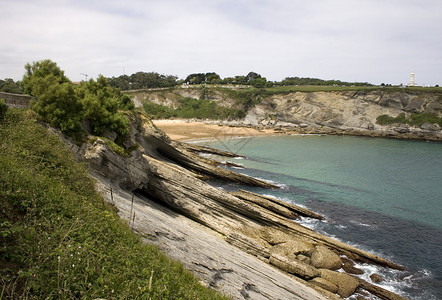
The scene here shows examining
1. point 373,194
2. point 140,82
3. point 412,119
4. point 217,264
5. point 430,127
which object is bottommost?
point 373,194

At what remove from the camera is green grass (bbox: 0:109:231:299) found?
17.7 feet

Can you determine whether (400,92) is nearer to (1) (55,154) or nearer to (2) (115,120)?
(2) (115,120)

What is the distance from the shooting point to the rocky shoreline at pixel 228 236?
1162cm

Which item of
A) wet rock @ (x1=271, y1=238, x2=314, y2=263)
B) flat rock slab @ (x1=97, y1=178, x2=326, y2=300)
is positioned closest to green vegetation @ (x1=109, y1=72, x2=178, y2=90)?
wet rock @ (x1=271, y1=238, x2=314, y2=263)

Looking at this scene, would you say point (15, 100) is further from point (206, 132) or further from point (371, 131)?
point (371, 131)

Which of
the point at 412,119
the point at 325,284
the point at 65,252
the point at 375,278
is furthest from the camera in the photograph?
the point at 412,119

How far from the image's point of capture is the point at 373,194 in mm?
30859

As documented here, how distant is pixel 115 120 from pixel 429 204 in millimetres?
30133

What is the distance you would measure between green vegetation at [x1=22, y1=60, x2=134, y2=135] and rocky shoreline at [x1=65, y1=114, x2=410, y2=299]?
140 centimetres

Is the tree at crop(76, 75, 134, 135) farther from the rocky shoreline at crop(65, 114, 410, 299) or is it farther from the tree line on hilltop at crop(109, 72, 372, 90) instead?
the tree line on hilltop at crop(109, 72, 372, 90)

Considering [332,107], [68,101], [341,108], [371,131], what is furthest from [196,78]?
[68,101]

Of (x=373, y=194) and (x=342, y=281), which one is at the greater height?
(x=373, y=194)

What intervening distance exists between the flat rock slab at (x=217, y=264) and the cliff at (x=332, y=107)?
74124mm

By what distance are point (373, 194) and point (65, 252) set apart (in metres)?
32.0
